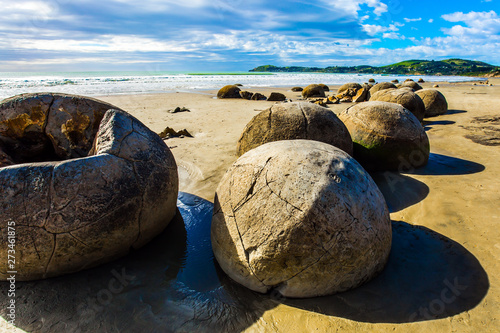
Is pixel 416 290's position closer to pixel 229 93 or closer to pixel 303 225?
pixel 303 225

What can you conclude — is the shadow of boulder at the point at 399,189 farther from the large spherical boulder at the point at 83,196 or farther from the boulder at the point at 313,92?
the boulder at the point at 313,92

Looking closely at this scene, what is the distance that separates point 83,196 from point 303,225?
2.06m

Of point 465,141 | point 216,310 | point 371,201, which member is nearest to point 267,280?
point 216,310

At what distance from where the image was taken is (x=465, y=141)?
7719 mm

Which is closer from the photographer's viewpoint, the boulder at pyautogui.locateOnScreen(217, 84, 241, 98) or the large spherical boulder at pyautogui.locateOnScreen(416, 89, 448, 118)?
the large spherical boulder at pyautogui.locateOnScreen(416, 89, 448, 118)

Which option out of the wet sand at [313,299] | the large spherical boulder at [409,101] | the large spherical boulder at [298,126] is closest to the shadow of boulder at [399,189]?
the wet sand at [313,299]

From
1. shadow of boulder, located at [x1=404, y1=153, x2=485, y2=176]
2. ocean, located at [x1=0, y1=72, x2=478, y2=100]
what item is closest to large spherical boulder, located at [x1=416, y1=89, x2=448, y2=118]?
shadow of boulder, located at [x1=404, y1=153, x2=485, y2=176]

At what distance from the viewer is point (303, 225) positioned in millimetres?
2562

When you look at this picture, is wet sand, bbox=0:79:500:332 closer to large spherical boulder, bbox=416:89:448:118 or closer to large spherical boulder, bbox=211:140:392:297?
large spherical boulder, bbox=211:140:392:297

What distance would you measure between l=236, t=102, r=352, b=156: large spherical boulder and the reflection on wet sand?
2.06 m

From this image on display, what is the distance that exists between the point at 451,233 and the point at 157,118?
10397mm

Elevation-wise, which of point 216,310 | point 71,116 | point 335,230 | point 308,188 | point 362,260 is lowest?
point 216,310

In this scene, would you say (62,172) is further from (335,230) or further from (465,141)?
(465,141)

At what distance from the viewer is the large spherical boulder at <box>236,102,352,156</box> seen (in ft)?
15.7
